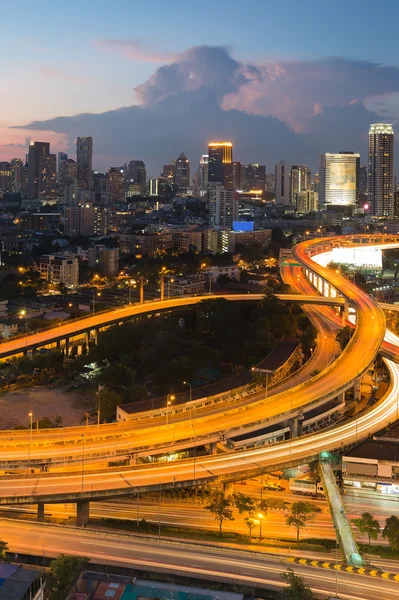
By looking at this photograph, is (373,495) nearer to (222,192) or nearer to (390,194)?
(222,192)

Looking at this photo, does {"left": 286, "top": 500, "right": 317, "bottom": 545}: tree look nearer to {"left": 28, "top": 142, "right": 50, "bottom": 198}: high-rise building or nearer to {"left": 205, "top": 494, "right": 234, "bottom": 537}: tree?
{"left": 205, "top": 494, "right": 234, "bottom": 537}: tree

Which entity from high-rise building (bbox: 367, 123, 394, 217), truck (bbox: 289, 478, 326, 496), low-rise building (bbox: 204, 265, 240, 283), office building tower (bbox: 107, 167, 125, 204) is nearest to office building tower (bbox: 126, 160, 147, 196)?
office building tower (bbox: 107, 167, 125, 204)

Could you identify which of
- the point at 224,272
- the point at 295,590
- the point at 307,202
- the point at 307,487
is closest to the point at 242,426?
the point at 307,487

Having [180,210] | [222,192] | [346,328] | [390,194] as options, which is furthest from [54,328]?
[390,194]

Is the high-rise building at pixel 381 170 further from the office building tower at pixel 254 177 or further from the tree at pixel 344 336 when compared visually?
the tree at pixel 344 336

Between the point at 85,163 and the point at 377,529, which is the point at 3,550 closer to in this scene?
the point at 377,529

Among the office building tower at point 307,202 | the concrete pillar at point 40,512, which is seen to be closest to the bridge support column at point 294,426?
the concrete pillar at point 40,512
